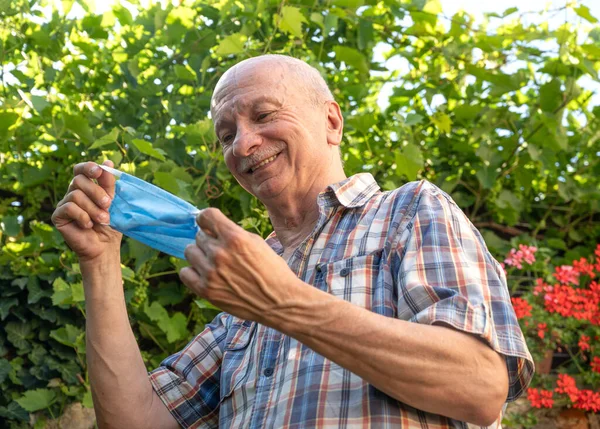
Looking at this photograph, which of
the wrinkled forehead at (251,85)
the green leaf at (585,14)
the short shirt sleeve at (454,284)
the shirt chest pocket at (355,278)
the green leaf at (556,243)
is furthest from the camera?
the green leaf at (556,243)

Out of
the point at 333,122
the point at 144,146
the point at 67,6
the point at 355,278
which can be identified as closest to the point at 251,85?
the point at 333,122

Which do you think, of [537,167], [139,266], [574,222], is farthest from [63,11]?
[574,222]

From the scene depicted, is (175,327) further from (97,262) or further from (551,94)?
(551,94)

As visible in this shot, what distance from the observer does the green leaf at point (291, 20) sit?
286cm

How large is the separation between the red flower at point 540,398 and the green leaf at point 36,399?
1.80 meters

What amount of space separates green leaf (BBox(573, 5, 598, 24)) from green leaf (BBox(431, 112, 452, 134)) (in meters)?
0.69

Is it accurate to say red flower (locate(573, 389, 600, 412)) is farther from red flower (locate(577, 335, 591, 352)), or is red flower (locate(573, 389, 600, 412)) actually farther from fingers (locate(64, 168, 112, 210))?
fingers (locate(64, 168, 112, 210))

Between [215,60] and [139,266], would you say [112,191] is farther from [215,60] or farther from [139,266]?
[215,60]

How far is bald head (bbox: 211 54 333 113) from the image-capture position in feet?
5.95

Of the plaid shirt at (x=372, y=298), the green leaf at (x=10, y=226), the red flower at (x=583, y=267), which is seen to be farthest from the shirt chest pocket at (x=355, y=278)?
the red flower at (x=583, y=267)

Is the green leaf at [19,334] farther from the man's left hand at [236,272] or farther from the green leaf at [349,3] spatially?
the man's left hand at [236,272]

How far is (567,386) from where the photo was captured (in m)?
2.92

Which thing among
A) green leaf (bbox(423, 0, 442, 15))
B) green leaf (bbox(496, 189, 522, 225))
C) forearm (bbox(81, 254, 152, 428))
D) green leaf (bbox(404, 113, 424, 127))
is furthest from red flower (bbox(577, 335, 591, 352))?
forearm (bbox(81, 254, 152, 428))

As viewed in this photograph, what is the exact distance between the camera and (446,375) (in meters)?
1.22
